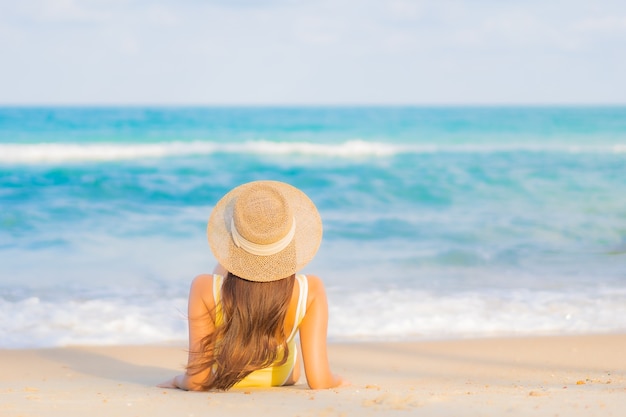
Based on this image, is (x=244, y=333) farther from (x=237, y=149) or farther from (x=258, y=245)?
(x=237, y=149)

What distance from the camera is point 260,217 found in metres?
2.67

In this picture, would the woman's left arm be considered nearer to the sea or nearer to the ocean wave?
the sea

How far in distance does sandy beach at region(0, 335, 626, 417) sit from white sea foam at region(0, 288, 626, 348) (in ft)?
0.83

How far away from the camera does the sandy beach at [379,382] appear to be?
2.64 metres

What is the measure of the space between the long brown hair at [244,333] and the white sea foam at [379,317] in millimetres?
2154

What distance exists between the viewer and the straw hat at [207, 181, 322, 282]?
2682mm

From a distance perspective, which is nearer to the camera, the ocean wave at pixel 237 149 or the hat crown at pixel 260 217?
the hat crown at pixel 260 217

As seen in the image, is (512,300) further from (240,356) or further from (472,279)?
(240,356)

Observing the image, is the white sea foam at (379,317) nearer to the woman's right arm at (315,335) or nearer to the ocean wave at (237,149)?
the woman's right arm at (315,335)

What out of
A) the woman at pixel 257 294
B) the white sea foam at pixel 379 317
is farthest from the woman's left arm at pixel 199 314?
the white sea foam at pixel 379 317

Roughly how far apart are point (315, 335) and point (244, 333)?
305 millimetres

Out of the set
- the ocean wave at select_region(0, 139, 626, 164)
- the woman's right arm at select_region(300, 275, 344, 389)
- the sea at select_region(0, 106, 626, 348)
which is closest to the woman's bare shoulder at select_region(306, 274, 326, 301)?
the woman's right arm at select_region(300, 275, 344, 389)

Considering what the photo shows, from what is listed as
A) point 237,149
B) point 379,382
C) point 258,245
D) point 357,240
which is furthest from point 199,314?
point 237,149

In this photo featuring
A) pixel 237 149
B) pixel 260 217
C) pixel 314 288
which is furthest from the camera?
pixel 237 149
